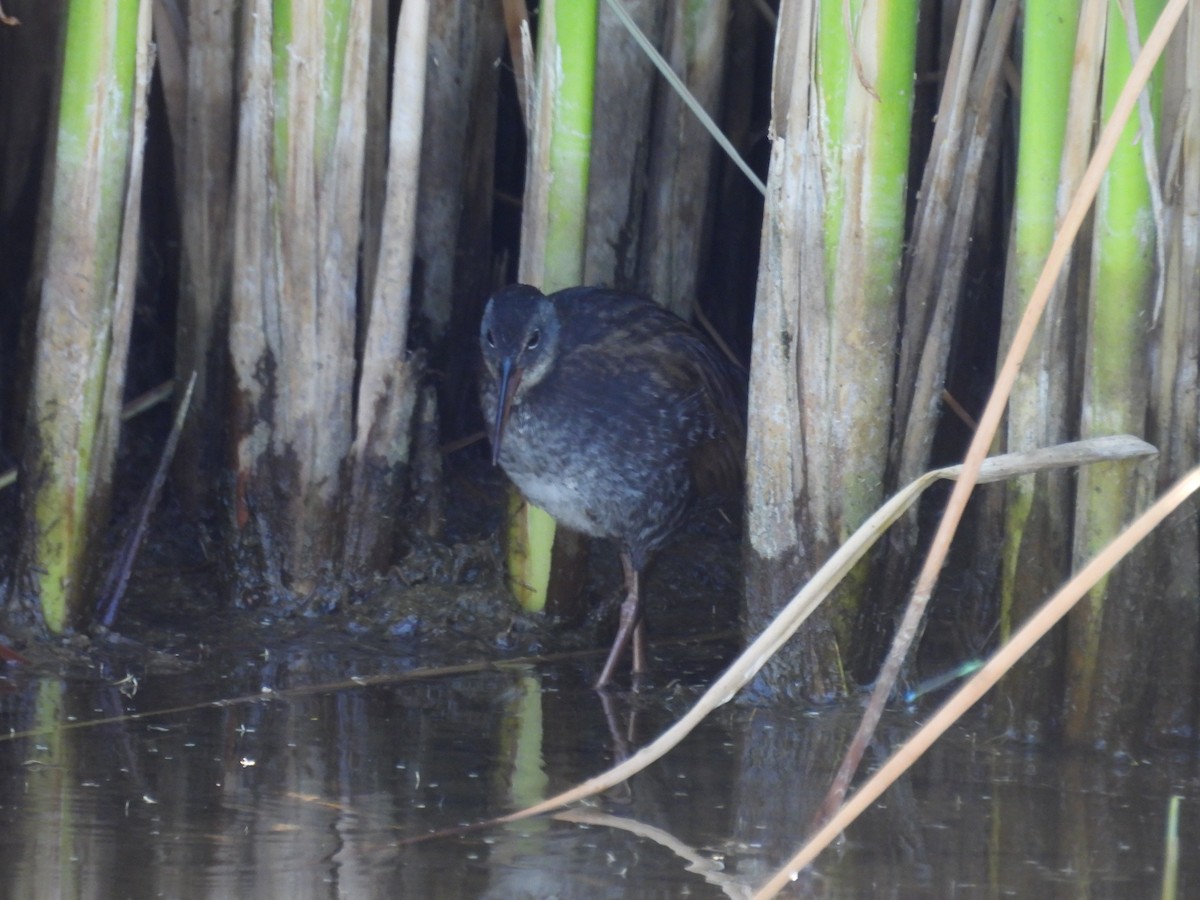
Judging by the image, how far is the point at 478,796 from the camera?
286cm

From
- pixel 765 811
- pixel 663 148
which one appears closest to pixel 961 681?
pixel 765 811

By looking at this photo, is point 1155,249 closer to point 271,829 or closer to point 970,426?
point 970,426

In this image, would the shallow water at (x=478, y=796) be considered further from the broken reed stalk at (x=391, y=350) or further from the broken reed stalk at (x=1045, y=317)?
the broken reed stalk at (x=391, y=350)

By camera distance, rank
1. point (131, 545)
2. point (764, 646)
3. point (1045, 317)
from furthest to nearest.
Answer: point (131, 545) → point (1045, 317) → point (764, 646)

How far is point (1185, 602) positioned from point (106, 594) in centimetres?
240

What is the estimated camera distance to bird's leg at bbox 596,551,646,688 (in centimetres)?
384

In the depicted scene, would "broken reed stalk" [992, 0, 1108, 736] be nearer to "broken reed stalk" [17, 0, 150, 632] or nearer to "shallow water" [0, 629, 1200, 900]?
"shallow water" [0, 629, 1200, 900]

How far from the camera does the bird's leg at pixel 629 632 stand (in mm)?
3836

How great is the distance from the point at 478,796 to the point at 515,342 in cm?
124

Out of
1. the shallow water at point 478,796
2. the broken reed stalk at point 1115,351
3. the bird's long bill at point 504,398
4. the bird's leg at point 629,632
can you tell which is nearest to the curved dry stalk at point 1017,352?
the shallow water at point 478,796

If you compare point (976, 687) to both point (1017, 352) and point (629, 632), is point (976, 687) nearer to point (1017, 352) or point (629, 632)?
point (1017, 352)

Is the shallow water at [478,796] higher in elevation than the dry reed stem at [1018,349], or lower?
lower

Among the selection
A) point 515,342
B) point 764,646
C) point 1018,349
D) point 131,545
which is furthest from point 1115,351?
point 131,545

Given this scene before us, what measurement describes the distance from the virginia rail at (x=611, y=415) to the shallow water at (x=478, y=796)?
0.42 metres
